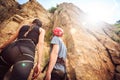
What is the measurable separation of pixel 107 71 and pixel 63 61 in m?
4.15

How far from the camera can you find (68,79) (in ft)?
23.6

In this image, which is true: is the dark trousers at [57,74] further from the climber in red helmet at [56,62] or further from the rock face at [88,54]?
the rock face at [88,54]

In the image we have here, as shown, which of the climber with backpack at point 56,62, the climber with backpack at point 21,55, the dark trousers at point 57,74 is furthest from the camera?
the dark trousers at point 57,74

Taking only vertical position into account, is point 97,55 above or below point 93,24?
below

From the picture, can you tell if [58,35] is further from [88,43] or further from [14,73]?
[88,43]

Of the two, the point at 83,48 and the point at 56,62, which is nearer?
the point at 56,62

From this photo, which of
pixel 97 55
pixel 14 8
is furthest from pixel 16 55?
pixel 14 8

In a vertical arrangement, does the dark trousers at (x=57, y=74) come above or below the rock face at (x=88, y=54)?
below

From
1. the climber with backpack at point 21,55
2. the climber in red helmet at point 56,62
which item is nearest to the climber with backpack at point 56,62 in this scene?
the climber in red helmet at point 56,62

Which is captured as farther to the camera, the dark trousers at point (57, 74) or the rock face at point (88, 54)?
the rock face at point (88, 54)

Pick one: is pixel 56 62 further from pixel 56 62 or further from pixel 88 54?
pixel 88 54

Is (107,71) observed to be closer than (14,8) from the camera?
Yes

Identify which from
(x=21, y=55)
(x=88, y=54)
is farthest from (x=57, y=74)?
(x=88, y=54)

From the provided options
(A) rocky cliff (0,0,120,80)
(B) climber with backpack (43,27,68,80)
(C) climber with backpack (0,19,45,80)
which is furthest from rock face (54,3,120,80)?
(C) climber with backpack (0,19,45,80)
